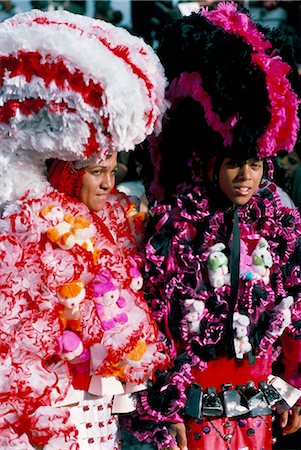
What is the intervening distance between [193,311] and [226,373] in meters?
0.25

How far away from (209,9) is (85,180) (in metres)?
0.70

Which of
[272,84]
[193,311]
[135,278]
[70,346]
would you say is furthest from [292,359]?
[272,84]

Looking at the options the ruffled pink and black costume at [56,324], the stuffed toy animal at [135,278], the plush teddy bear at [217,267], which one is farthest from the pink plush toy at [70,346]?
the plush teddy bear at [217,267]

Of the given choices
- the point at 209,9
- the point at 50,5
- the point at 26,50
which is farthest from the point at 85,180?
the point at 50,5

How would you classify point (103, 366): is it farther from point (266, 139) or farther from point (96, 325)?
point (266, 139)

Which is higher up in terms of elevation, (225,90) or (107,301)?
(225,90)

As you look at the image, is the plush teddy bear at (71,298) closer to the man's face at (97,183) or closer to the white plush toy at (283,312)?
the man's face at (97,183)

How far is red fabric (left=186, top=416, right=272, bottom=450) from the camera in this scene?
7.20 feet

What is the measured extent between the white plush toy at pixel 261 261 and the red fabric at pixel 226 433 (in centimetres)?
44

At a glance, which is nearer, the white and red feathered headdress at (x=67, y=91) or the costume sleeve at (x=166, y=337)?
the white and red feathered headdress at (x=67, y=91)

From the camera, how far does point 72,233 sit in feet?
6.38

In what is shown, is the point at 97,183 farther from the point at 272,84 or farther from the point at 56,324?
the point at 272,84

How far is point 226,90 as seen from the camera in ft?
6.53

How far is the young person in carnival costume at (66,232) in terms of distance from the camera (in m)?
1.86
